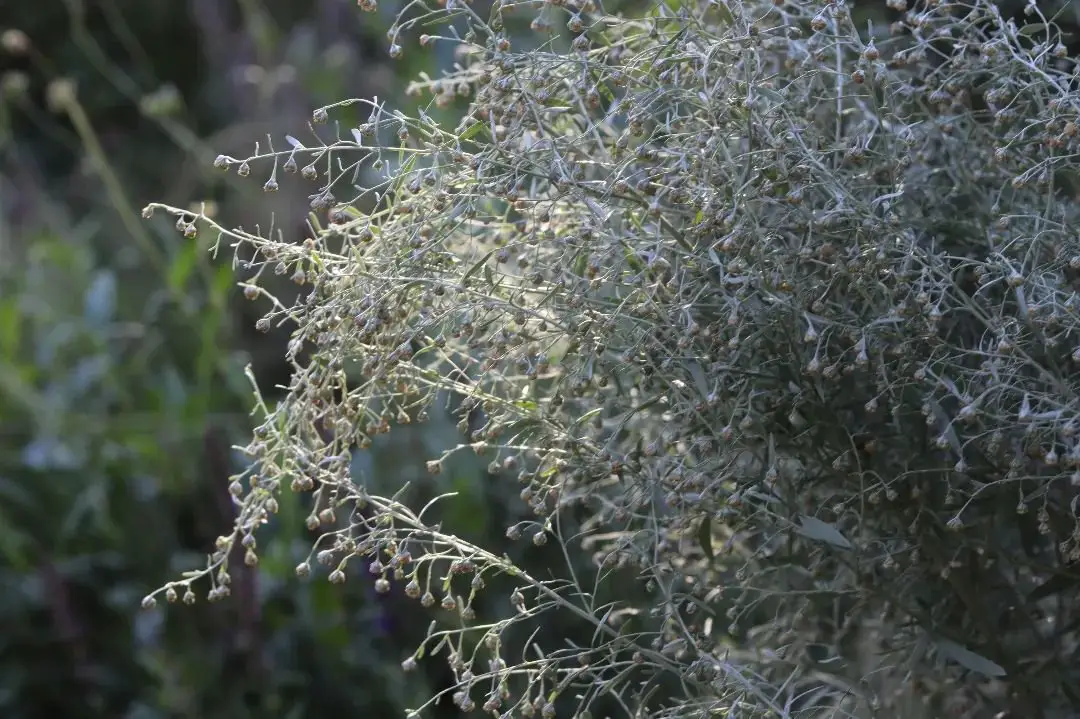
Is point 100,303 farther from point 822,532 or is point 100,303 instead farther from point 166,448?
point 822,532

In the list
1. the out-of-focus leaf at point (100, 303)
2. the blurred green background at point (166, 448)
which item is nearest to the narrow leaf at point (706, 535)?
the blurred green background at point (166, 448)

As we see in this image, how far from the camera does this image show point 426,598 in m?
0.52

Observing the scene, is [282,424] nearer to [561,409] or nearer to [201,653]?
[561,409]

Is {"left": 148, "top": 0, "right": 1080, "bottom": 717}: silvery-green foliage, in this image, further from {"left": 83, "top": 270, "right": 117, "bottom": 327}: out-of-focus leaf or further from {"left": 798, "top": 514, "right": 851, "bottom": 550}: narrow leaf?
{"left": 83, "top": 270, "right": 117, "bottom": 327}: out-of-focus leaf

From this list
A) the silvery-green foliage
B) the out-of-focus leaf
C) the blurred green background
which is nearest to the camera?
the silvery-green foliage

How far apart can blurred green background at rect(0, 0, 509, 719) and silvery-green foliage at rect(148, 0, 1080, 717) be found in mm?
406

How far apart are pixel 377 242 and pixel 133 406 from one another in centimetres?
109

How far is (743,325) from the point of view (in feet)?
1.73

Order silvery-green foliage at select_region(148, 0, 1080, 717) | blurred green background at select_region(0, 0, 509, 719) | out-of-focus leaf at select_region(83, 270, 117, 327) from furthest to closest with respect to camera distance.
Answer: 1. out-of-focus leaf at select_region(83, 270, 117, 327)
2. blurred green background at select_region(0, 0, 509, 719)
3. silvery-green foliage at select_region(148, 0, 1080, 717)

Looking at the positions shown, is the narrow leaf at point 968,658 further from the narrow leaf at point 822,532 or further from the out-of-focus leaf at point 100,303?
the out-of-focus leaf at point 100,303

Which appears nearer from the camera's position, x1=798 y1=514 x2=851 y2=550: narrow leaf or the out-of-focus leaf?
x1=798 y1=514 x2=851 y2=550: narrow leaf

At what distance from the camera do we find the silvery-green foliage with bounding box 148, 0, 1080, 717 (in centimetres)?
52

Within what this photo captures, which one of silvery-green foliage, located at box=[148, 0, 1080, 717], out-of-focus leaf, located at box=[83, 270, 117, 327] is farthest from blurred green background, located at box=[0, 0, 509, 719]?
silvery-green foliage, located at box=[148, 0, 1080, 717]

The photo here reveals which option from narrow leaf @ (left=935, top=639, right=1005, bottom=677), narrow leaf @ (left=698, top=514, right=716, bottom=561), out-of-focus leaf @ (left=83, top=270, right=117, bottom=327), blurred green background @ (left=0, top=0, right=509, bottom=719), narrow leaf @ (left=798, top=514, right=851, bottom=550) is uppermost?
narrow leaf @ (left=798, top=514, right=851, bottom=550)
